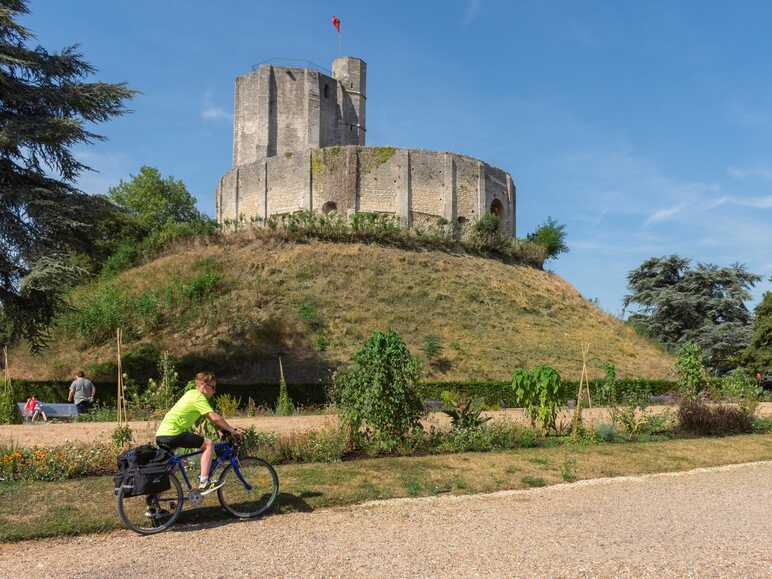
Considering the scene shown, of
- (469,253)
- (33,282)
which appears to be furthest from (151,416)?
(469,253)

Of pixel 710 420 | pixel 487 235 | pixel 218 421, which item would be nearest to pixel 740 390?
pixel 710 420

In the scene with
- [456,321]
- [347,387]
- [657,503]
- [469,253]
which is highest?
[469,253]

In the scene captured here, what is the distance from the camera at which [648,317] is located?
39.1 metres

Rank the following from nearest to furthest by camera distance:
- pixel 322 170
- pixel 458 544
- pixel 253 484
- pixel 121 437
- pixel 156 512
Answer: pixel 458 544
pixel 156 512
pixel 253 484
pixel 121 437
pixel 322 170

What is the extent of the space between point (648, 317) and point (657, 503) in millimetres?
34105

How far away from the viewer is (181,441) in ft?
20.5

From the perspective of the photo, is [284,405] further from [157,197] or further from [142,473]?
[157,197]

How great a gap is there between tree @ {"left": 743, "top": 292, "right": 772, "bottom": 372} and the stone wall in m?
15.0

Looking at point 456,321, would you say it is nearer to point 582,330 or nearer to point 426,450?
point 582,330

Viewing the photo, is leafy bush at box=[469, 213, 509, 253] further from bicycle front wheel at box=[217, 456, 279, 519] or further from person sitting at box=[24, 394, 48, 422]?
bicycle front wheel at box=[217, 456, 279, 519]

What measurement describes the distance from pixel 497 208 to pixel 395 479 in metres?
32.1

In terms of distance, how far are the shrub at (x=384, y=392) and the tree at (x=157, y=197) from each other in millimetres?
39034

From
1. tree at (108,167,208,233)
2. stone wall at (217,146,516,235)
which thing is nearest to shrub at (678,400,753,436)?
stone wall at (217,146,516,235)

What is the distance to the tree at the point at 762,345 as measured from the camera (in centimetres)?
3272
